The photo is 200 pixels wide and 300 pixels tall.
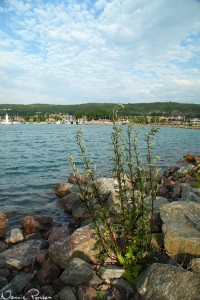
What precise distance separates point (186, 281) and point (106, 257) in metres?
2.12

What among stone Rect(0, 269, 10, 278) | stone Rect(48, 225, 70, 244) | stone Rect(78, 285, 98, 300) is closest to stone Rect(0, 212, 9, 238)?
stone Rect(48, 225, 70, 244)

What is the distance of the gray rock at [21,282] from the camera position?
5.81m

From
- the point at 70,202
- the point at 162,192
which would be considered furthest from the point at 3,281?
the point at 162,192

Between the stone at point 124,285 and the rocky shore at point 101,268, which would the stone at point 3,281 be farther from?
the stone at point 124,285

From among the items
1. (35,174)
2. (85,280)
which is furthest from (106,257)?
(35,174)

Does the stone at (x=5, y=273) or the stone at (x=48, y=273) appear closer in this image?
the stone at (x=48, y=273)

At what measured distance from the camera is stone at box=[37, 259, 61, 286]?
5973mm

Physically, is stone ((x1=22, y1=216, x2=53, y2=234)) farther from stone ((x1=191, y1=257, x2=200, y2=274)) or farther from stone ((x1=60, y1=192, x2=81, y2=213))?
stone ((x1=191, y1=257, x2=200, y2=274))

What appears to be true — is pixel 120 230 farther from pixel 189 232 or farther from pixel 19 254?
pixel 19 254

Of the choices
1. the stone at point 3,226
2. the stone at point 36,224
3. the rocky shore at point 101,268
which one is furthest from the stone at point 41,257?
the stone at point 3,226

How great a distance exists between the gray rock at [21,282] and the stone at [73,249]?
705 mm

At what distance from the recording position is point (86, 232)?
23.1 ft

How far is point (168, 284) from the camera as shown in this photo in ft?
14.6

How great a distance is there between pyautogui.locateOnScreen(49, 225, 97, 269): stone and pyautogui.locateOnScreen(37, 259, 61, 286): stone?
0.62ft
